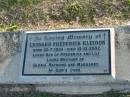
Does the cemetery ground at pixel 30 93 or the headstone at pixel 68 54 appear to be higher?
the headstone at pixel 68 54

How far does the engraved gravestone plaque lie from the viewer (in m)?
5.34

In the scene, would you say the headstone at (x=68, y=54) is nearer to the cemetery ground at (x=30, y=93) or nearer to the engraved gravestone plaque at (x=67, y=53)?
the engraved gravestone plaque at (x=67, y=53)

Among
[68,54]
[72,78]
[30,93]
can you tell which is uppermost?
[68,54]

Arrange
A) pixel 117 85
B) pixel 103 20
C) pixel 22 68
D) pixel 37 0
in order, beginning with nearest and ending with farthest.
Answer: pixel 117 85, pixel 22 68, pixel 103 20, pixel 37 0

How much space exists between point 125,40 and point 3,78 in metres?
1.91

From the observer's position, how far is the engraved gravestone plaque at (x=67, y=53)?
534 centimetres

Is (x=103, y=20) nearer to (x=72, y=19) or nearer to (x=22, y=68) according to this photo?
(x=72, y=19)

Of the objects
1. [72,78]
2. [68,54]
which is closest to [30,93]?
[72,78]

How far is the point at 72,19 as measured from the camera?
667cm

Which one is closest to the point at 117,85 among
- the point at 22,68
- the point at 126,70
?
the point at 126,70

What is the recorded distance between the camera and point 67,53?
5516 mm

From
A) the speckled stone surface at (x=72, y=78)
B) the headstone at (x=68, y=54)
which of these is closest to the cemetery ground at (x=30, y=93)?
the speckled stone surface at (x=72, y=78)

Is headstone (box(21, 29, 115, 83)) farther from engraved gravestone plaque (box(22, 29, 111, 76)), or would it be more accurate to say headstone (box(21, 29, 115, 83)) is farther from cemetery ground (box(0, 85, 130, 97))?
cemetery ground (box(0, 85, 130, 97))

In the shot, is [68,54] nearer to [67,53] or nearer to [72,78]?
[67,53]
